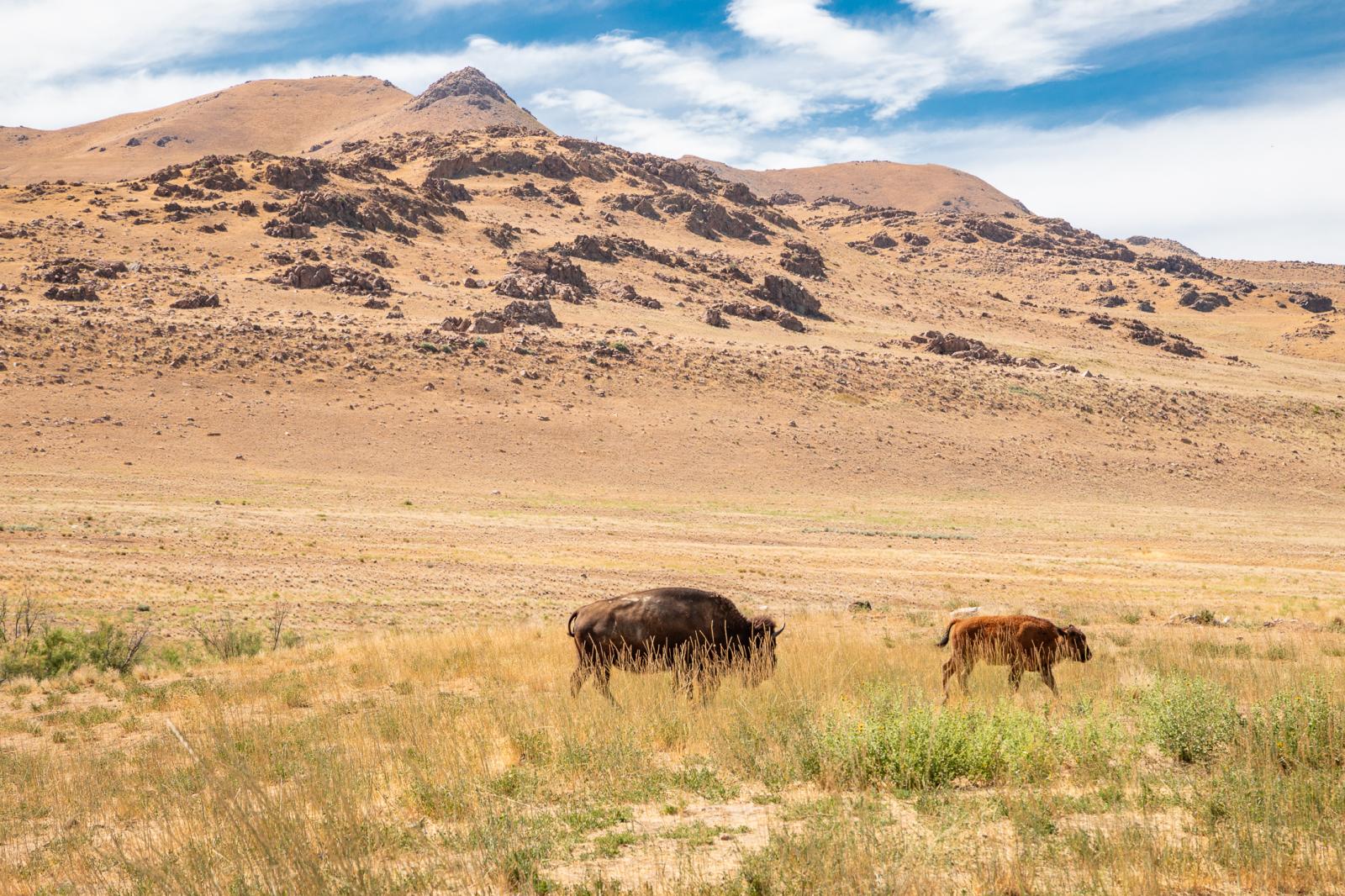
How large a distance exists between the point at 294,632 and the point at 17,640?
13.6 ft

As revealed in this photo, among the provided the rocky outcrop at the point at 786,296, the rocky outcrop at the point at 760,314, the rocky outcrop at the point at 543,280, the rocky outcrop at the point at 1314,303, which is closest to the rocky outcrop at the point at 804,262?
the rocky outcrop at the point at 786,296

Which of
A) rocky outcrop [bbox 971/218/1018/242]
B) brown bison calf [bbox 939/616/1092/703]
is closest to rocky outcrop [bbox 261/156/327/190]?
brown bison calf [bbox 939/616/1092/703]

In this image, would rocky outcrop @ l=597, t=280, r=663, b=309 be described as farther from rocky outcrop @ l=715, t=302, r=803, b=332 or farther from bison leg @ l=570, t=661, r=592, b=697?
bison leg @ l=570, t=661, r=592, b=697

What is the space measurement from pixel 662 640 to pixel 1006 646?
410 centimetres

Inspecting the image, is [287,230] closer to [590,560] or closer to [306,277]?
[306,277]

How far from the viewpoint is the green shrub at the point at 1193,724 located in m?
7.30

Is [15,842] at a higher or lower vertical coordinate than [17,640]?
higher

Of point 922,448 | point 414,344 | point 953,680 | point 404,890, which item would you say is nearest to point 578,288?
point 414,344

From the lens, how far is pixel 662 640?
9930 mm

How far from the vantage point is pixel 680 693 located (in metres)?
8.80

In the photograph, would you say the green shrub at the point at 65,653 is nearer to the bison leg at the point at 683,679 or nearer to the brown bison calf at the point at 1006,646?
the bison leg at the point at 683,679

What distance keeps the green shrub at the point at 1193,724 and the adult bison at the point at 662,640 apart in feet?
12.3

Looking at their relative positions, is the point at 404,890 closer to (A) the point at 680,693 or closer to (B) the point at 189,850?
(B) the point at 189,850

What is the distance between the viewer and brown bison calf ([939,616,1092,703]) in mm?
10305
